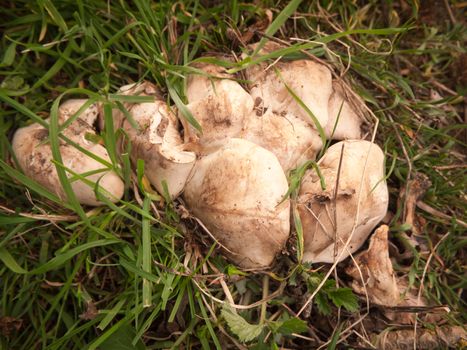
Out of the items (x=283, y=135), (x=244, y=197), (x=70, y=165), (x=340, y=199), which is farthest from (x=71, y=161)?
(x=340, y=199)

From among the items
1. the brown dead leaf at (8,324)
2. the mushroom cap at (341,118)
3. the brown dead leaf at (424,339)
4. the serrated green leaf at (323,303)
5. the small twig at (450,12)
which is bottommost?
the brown dead leaf at (424,339)

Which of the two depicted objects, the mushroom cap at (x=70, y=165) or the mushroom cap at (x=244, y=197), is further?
the mushroom cap at (x=70, y=165)

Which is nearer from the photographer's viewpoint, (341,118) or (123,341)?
(123,341)

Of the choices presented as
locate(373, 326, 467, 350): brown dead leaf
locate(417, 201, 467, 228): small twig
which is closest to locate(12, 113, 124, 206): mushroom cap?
locate(373, 326, 467, 350): brown dead leaf

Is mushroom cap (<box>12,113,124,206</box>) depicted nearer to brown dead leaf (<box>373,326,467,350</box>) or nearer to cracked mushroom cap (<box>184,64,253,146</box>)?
cracked mushroom cap (<box>184,64,253,146</box>)

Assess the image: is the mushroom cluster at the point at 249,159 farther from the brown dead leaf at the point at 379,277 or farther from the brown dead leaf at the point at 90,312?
the brown dead leaf at the point at 90,312

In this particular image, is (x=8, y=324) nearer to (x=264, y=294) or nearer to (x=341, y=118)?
(x=264, y=294)

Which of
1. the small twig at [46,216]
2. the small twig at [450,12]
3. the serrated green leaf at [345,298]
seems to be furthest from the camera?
the small twig at [450,12]

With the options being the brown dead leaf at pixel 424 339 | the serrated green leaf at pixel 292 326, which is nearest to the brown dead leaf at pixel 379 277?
the brown dead leaf at pixel 424 339
